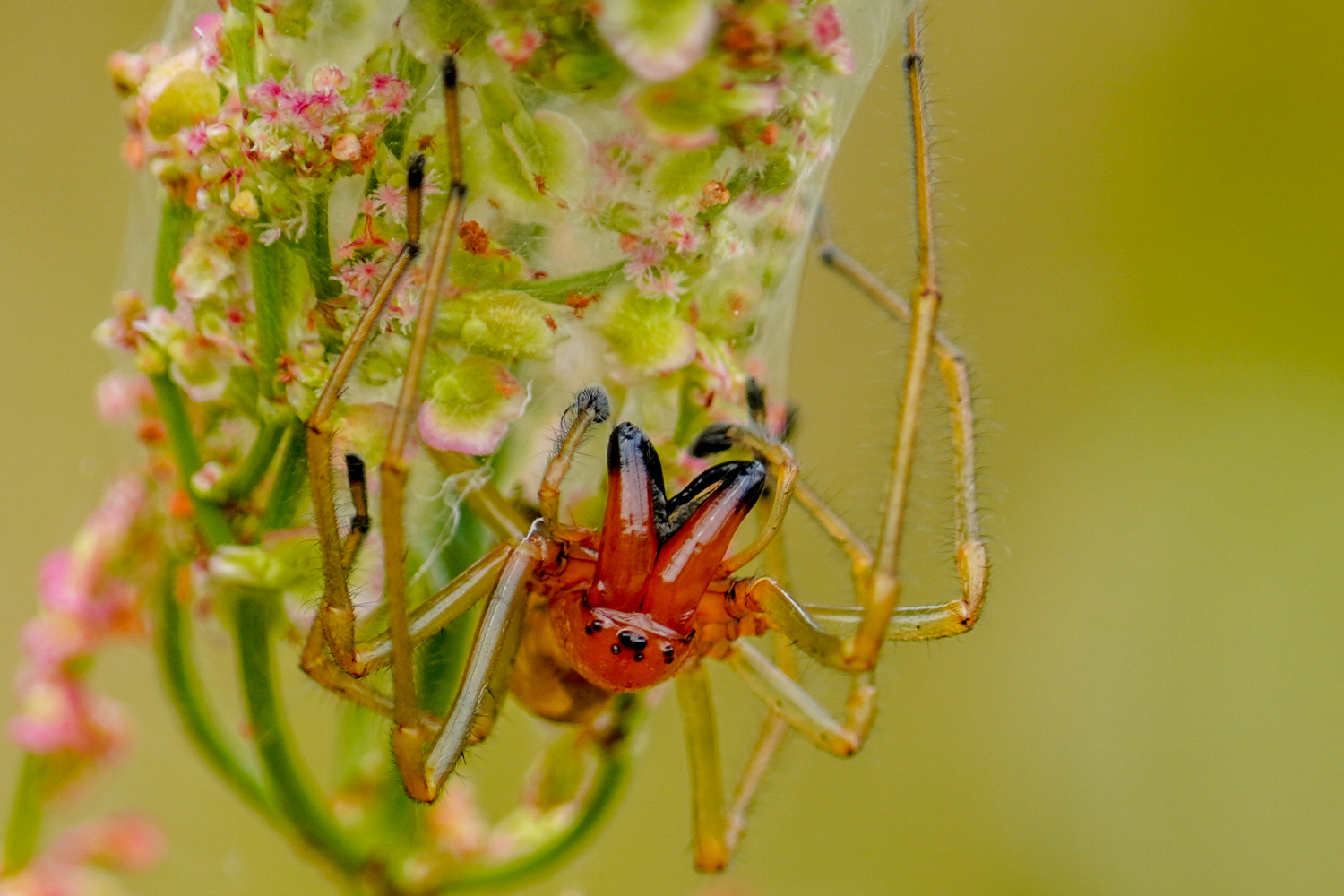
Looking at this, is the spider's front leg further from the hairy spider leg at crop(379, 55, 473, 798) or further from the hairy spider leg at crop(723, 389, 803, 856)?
the hairy spider leg at crop(379, 55, 473, 798)

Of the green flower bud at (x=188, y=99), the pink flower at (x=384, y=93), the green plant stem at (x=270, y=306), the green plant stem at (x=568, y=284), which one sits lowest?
the green plant stem at (x=270, y=306)

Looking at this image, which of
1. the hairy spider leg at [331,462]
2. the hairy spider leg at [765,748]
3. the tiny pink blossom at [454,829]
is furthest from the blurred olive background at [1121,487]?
the hairy spider leg at [331,462]

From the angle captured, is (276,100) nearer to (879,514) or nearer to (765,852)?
(879,514)

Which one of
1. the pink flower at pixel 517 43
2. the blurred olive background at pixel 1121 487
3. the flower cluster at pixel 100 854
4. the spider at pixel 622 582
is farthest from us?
the blurred olive background at pixel 1121 487

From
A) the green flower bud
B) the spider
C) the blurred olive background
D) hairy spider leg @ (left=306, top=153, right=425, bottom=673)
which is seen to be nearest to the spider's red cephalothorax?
the spider

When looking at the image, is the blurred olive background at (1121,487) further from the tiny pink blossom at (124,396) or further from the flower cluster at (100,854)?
the tiny pink blossom at (124,396)

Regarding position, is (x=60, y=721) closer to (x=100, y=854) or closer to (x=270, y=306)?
(x=100, y=854)

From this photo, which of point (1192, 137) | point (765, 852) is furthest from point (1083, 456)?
point (765, 852)
